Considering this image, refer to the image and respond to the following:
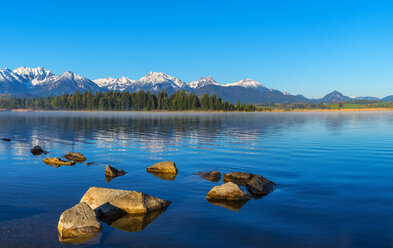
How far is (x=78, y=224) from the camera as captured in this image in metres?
13.0

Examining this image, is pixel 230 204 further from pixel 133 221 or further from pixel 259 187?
pixel 133 221

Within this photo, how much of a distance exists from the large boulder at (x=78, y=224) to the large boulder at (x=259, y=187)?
9997 mm

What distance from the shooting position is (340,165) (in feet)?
92.7

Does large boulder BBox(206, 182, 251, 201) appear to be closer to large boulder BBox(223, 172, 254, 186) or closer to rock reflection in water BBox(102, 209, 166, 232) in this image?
rock reflection in water BBox(102, 209, 166, 232)

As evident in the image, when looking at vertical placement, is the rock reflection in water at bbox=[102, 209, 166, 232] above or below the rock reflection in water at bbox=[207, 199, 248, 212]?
below

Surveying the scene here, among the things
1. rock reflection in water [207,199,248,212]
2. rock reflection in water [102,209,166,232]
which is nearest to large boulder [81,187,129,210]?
rock reflection in water [102,209,166,232]

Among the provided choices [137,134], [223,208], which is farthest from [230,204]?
[137,134]

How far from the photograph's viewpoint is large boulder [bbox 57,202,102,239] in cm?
1277

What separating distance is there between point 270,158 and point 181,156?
32.2 ft

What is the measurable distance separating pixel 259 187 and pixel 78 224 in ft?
37.1

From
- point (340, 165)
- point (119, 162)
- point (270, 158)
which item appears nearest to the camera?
point (340, 165)

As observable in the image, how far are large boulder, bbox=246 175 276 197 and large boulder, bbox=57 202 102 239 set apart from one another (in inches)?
394

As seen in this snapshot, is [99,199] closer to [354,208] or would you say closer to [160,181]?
[160,181]

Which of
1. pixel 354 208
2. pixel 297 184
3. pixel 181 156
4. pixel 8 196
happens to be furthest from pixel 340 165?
pixel 8 196
